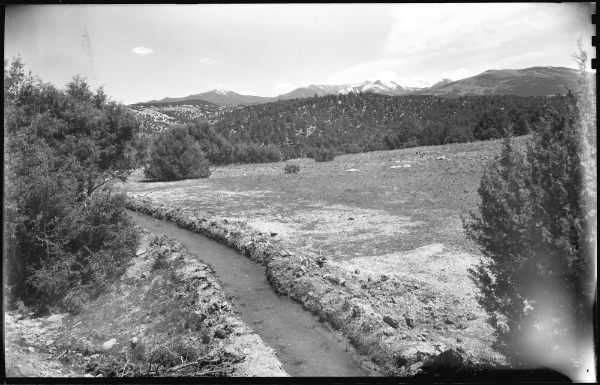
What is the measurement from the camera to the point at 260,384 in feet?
19.1

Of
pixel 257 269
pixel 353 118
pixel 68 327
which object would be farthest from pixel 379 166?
pixel 353 118

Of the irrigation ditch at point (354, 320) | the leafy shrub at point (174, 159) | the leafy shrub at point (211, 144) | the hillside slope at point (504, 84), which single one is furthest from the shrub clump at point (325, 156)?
the irrigation ditch at point (354, 320)

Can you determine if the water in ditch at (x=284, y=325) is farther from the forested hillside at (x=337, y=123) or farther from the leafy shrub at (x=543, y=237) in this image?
the forested hillside at (x=337, y=123)

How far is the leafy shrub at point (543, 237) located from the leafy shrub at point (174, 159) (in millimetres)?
31968

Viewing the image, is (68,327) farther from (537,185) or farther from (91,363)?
(537,185)

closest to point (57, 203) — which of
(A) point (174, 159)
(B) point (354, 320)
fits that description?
(B) point (354, 320)

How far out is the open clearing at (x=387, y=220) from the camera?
928cm

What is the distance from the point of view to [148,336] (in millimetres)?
9281

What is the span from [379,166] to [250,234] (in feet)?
67.9

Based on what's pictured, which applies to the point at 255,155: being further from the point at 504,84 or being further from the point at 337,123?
the point at 504,84

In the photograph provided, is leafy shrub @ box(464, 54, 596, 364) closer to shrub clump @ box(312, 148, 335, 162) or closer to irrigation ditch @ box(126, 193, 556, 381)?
irrigation ditch @ box(126, 193, 556, 381)

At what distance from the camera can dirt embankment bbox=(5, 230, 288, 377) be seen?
7590 mm

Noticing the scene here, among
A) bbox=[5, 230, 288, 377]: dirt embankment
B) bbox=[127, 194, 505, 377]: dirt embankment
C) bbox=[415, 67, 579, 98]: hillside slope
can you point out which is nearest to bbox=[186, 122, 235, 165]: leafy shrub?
bbox=[415, 67, 579, 98]: hillside slope

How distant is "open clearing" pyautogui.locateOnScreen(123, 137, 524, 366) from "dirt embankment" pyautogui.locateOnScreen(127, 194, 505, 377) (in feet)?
0.16
